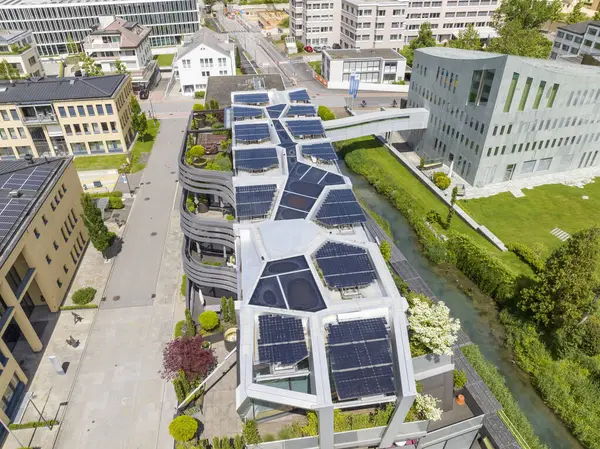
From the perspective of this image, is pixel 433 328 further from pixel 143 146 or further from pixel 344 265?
pixel 143 146

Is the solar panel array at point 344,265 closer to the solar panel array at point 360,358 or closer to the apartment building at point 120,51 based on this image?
the solar panel array at point 360,358

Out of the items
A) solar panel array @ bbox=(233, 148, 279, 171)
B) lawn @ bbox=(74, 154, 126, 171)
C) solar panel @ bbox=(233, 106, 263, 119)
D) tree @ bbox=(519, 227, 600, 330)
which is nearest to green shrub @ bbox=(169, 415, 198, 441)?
solar panel array @ bbox=(233, 148, 279, 171)

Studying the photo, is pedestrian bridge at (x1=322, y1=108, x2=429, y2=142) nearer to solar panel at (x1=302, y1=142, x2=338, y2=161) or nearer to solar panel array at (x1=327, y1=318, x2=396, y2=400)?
solar panel at (x1=302, y1=142, x2=338, y2=161)

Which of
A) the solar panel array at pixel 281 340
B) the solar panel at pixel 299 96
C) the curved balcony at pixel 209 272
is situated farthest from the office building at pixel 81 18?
the solar panel array at pixel 281 340

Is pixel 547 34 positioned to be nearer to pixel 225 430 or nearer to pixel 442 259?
pixel 442 259

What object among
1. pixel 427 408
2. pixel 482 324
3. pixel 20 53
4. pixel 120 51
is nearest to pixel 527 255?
pixel 482 324

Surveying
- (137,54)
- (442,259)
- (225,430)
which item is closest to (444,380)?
(225,430)
